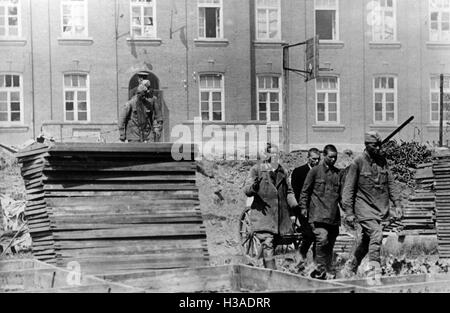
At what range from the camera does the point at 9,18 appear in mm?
34250

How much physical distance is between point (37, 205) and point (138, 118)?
147 inches

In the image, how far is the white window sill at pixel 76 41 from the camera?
3428 cm

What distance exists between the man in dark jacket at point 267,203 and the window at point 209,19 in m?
22.2

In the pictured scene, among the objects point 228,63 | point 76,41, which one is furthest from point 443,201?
point 76,41

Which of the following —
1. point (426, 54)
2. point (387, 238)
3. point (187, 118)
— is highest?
point (426, 54)

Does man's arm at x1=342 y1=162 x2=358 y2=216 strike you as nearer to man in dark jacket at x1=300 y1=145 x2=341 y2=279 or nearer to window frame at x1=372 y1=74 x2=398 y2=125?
man in dark jacket at x1=300 y1=145 x2=341 y2=279

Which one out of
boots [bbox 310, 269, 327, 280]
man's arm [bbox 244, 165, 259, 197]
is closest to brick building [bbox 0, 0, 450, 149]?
man's arm [bbox 244, 165, 259, 197]

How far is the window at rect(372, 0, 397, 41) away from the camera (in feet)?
116

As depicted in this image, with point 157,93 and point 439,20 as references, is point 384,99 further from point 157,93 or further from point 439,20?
point 157,93

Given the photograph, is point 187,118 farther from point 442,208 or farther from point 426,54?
point 442,208

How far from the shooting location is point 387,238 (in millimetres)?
17250

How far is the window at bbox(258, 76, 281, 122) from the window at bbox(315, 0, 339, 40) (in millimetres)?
2512
